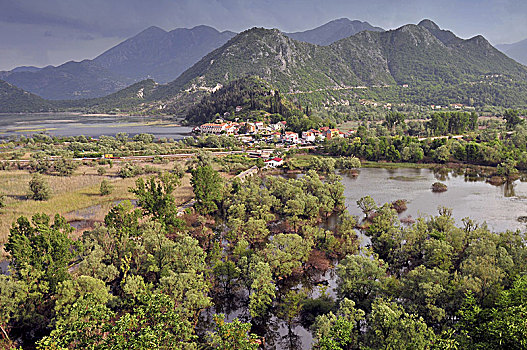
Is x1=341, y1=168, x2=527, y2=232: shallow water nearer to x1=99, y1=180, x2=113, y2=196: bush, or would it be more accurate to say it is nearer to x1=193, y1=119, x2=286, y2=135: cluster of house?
x1=99, y1=180, x2=113, y2=196: bush

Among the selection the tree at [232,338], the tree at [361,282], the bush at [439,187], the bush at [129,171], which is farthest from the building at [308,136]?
the tree at [232,338]

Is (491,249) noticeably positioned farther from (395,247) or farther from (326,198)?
(326,198)

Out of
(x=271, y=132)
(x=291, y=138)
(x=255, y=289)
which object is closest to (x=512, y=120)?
(x=291, y=138)

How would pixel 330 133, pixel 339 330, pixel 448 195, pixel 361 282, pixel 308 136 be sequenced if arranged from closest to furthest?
pixel 339 330 < pixel 361 282 < pixel 448 195 < pixel 330 133 < pixel 308 136

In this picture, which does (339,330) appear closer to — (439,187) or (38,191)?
(439,187)

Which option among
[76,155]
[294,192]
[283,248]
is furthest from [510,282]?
[76,155]

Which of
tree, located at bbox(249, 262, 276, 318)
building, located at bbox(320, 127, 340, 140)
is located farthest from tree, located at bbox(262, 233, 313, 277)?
building, located at bbox(320, 127, 340, 140)

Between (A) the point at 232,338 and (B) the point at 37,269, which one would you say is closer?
(A) the point at 232,338

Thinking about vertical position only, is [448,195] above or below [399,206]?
above

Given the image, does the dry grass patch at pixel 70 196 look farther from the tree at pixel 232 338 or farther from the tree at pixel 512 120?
the tree at pixel 512 120
